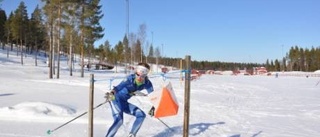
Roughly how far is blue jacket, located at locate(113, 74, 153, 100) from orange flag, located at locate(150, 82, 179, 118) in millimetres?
323

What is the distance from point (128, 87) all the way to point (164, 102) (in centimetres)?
78

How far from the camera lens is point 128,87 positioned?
23.2ft

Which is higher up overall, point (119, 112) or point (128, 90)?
point (128, 90)

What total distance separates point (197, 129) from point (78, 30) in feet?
108

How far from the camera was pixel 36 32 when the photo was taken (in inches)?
2702

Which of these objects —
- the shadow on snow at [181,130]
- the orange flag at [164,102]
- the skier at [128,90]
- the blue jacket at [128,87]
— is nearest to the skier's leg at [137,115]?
the skier at [128,90]

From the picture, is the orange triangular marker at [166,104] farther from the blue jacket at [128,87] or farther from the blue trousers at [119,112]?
the blue trousers at [119,112]

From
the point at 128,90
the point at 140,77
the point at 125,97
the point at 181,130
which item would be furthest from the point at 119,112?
the point at 181,130

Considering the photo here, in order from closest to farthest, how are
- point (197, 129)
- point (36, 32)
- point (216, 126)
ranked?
point (197, 129), point (216, 126), point (36, 32)

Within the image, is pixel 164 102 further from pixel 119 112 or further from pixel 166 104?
pixel 119 112

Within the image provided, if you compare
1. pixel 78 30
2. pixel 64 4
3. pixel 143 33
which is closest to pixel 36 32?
pixel 143 33

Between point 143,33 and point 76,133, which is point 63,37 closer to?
point 143,33

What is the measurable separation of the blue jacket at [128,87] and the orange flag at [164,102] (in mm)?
323

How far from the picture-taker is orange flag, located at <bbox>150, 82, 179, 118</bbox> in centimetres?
675
